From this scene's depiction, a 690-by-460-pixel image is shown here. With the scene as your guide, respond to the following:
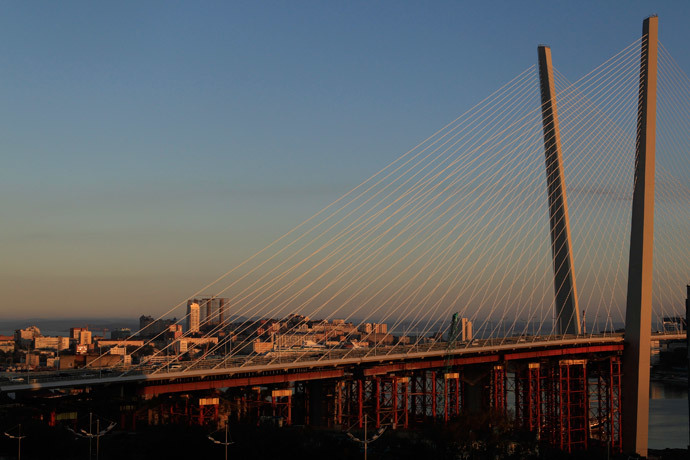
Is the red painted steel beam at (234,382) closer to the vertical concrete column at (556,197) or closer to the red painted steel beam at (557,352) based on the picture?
the red painted steel beam at (557,352)

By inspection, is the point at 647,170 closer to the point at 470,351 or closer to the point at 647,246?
the point at 647,246

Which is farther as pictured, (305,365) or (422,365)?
(422,365)

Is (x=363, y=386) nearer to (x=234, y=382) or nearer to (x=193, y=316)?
(x=234, y=382)

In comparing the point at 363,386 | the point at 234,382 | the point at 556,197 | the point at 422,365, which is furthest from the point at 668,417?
the point at 234,382

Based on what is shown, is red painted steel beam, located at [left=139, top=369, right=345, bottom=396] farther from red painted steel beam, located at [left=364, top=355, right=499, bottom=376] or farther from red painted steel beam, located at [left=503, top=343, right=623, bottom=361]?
red painted steel beam, located at [left=503, top=343, right=623, bottom=361]

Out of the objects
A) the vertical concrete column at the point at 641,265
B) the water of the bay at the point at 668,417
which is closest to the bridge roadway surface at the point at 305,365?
the vertical concrete column at the point at 641,265

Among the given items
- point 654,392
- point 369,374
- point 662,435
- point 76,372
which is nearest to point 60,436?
point 76,372

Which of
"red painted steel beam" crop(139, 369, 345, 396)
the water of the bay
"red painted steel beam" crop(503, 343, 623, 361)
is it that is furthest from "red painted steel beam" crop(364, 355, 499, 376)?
the water of the bay

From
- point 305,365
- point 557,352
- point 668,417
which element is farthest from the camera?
point 668,417
